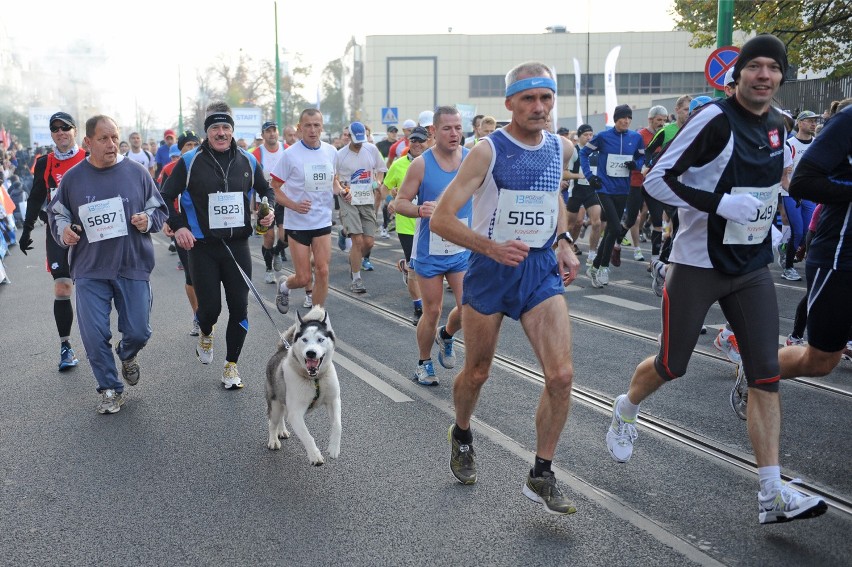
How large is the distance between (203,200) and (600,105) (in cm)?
6923

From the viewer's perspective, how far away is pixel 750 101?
156 inches

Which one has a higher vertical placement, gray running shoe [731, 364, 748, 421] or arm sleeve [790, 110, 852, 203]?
arm sleeve [790, 110, 852, 203]

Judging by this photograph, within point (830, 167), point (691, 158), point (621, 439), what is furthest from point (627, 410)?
point (830, 167)

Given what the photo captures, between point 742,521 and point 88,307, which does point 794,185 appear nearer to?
point 742,521

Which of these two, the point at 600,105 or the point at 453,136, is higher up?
the point at 600,105

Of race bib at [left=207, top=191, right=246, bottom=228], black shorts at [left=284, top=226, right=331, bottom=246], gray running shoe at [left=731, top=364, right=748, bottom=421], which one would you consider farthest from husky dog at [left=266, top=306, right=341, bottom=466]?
black shorts at [left=284, top=226, right=331, bottom=246]

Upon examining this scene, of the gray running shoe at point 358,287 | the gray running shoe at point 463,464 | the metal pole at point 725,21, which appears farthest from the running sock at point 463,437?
the metal pole at point 725,21

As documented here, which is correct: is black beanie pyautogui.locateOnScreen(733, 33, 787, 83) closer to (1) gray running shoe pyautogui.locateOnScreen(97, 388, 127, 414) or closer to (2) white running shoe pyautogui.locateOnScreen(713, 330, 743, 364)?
(2) white running shoe pyautogui.locateOnScreen(713, 330, 743, 364)

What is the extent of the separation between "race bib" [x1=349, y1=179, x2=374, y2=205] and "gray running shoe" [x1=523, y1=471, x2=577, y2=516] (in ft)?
26.9

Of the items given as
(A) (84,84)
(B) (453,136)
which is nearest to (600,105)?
(A) (84,84)

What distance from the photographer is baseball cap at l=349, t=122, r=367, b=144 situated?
37.2ft

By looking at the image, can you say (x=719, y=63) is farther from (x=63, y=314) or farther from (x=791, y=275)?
(x=63, y=314)

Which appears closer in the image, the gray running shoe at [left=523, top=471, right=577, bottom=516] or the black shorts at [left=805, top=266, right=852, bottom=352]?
the gray running shoe at [left=523, top=471, right=577, bottom=516]

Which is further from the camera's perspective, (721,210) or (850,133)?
(850,133)
